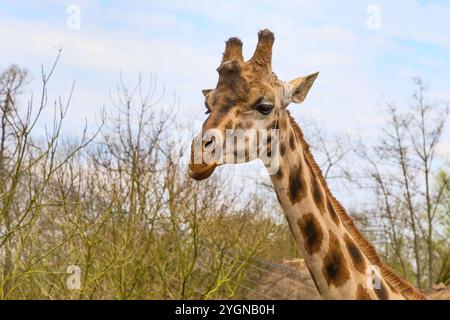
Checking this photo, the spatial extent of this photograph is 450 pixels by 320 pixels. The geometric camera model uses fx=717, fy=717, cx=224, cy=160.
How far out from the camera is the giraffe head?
5273 millimetres

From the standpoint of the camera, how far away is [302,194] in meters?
5.71

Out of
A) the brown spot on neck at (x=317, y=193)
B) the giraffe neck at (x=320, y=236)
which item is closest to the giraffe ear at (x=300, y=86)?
the giraffe neck at (x=320, y=236)

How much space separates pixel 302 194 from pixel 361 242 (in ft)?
2.28

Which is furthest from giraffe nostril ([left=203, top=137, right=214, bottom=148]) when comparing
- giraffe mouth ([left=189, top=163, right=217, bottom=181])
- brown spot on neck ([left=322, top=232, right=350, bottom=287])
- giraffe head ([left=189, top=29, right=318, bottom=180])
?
brown spot on neck ([left=322, top=232, right=350, bottom=287])

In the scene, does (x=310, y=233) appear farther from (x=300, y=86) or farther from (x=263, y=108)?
(x=300, y=86)

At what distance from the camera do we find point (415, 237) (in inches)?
1061

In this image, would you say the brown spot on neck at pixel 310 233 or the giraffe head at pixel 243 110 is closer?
the giraffe head at pixel 243 110

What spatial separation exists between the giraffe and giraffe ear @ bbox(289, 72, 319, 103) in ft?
0.30

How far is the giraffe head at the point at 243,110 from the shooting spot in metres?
5.27

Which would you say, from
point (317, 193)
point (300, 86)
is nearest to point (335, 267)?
point (317, 193)

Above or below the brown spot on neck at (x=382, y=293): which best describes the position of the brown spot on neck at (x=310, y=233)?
above

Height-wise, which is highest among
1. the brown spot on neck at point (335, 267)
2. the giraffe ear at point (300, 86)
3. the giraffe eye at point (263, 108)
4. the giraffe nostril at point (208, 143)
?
the giraffe ear at point (300, 86)

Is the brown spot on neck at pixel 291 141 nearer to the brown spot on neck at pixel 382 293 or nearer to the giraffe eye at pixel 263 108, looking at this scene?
the giraffe eye at pixel 263 108
